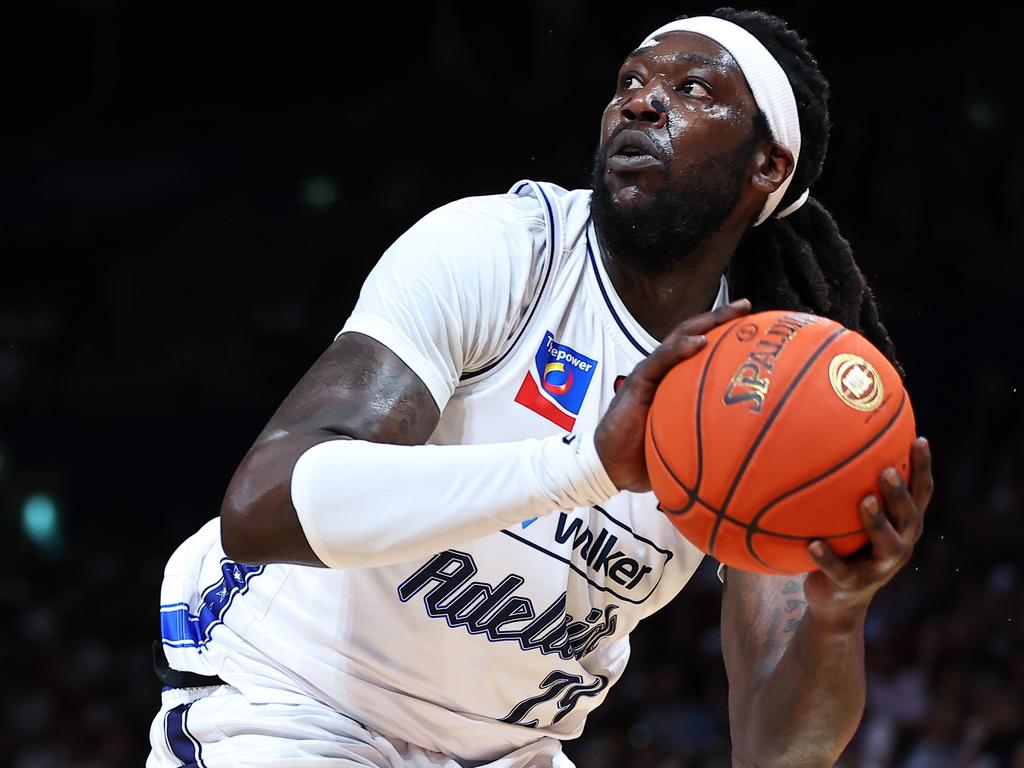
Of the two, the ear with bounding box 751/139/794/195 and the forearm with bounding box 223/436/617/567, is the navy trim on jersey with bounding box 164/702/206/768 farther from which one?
the ear with bounding box 751/139/794/195

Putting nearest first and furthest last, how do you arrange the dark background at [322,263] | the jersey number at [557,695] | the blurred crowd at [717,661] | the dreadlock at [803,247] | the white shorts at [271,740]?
the white shorts at [271,740] < the jersey number at [557,695] < the dreadlock at [803,247] < the blurred crowd at [717,661] < the dark background at [322,263]

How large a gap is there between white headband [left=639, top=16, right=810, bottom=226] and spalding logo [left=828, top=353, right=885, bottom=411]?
1.07 meters

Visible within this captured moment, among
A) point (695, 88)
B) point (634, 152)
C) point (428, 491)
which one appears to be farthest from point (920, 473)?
point (695, 88)

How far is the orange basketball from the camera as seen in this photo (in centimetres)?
235

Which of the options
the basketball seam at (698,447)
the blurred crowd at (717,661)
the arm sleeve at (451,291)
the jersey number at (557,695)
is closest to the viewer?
the basketball seam at (698,447)

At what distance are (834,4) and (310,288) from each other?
14.7ft

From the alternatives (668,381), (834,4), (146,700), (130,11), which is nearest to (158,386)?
(146,700)

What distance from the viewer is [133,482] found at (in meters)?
10.8

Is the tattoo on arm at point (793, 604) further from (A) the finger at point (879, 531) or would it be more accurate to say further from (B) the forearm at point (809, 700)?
(A) the finger at point (879, 531)

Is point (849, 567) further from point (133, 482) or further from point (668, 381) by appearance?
point (133, 482)

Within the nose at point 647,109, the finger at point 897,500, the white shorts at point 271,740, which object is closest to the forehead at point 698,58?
the nose at point 647,109

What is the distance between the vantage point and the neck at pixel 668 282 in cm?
327

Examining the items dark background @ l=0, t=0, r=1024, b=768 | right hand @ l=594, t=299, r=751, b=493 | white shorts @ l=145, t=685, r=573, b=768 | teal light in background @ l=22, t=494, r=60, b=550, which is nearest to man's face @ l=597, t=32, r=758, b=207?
right hand @ l=594, t=299, r=751, b=493

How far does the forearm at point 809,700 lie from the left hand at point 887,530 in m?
0.48
